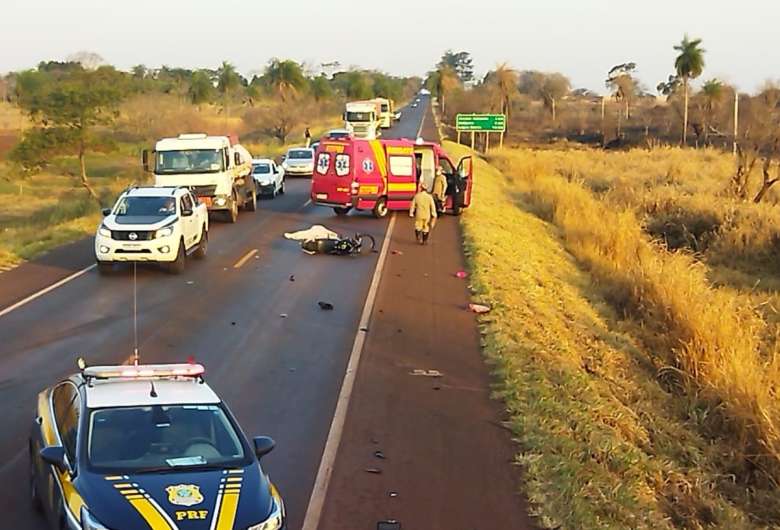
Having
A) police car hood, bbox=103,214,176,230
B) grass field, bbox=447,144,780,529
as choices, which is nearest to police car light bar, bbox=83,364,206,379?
grass field, bbox=447,144,780,529

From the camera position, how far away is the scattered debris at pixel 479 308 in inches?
682

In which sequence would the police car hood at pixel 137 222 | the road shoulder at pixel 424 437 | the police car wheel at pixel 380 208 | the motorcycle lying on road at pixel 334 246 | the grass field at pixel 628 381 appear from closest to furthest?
the road shoulder at pixel 424 437 < the grass field at pixel 628 381 < the police car hood at pixel 137 222 < the motorcycle lying on road at pixel 334 246 < the police car wheel at pixel 380 208

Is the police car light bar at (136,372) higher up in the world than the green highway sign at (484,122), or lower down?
lower down

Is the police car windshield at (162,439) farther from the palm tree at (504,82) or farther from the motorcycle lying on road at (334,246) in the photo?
the palm tree at (504,82)

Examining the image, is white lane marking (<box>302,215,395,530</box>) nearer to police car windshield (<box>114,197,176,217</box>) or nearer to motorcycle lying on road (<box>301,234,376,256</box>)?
police car windshield (<box>114,197,176,217</box>)

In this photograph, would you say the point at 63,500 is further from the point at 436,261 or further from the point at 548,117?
the point at 548,117

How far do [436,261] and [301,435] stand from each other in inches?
504

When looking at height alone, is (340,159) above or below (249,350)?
above

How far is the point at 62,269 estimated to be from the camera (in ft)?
70.8

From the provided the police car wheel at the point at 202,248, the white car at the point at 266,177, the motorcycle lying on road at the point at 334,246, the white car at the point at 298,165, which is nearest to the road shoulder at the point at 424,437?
the motorcycle lying on road at the point at 334,246

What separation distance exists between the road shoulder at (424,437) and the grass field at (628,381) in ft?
1.01

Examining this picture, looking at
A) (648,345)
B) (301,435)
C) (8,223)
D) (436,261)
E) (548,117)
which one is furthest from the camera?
(548,117)

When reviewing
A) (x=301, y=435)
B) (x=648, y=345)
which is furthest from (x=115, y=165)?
(x=301, y=435)

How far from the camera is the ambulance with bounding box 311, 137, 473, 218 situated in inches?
1188
